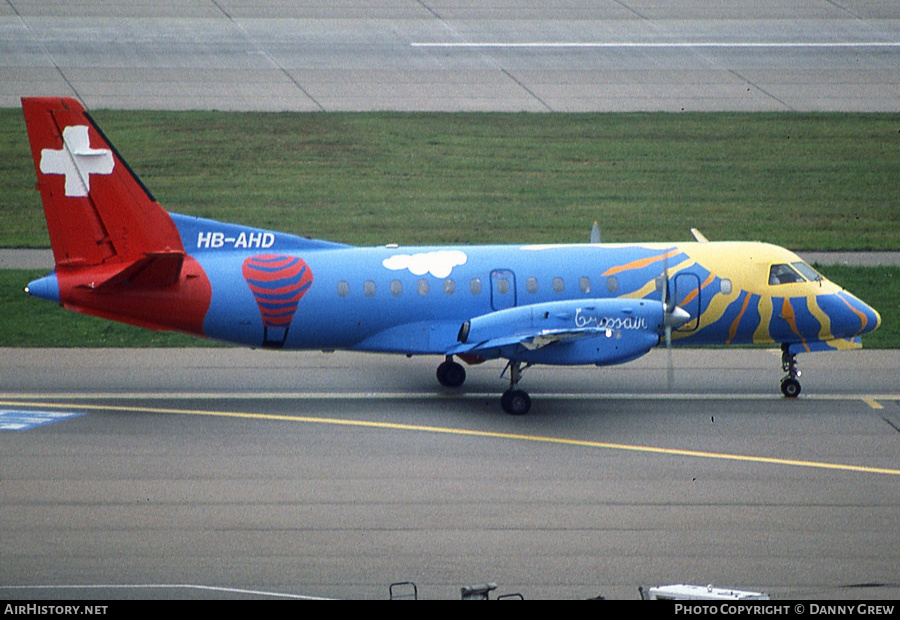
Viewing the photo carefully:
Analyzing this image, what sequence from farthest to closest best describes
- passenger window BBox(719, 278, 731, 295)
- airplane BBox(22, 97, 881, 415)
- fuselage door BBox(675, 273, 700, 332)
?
passenger window BBox(719, 278, 731, 295), fuselage door BBox(675, 273, 700, 332), airplane BBox(22, 97, 881, 415)

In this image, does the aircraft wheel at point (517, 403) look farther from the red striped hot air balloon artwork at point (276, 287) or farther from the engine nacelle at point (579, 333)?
the red striped hot air balloon artwork at point (276, 287)

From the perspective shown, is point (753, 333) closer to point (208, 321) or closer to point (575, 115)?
point (208, 321)

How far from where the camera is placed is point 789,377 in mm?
23078

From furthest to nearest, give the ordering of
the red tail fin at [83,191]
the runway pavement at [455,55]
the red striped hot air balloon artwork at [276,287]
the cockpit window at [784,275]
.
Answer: the runway pavement at [455,55] < the cockpit window at [784,275] < the red striped hot air balloon artwork at [276,287] < the red tail fin at [83,191]

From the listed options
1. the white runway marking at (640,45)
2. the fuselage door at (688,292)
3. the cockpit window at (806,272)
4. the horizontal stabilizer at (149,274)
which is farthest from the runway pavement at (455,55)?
the horizontal stabilizer at (149,274)

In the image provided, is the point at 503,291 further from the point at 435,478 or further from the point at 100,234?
the point at 100,234

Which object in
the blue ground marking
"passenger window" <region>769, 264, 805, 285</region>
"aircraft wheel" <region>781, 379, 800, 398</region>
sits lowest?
the blue ground marking

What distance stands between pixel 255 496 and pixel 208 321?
594cm

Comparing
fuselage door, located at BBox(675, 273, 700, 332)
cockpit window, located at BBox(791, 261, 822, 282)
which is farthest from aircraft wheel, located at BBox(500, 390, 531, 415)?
cockpit window, located at BBox(791, 261, 822, 282)

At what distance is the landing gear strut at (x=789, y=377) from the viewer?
903 inches

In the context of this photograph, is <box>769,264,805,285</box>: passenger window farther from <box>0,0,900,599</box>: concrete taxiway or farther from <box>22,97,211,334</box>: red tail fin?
<box>22,97,211,334</box>: red tail fin

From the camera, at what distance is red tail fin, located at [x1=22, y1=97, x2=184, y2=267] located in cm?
2138

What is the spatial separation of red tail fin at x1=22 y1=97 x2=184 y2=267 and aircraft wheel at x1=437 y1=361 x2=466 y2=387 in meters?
6.51

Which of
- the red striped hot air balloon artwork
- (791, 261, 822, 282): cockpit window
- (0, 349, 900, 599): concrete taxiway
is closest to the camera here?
(0, 349, 900, 599): concrete taxiway
